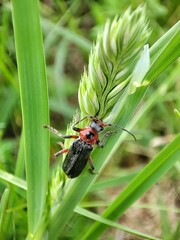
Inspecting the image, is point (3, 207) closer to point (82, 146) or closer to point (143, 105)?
point (82, 146)

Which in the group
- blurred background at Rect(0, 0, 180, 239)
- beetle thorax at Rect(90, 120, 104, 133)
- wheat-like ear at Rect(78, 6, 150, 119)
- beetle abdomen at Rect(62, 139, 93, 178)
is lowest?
blurred background at Rect(0, 0, 180, 239)

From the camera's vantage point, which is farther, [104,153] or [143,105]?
[143,105]

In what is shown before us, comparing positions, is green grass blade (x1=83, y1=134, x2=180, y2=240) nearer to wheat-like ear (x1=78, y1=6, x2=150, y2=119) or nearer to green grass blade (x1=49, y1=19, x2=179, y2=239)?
green grass blade (x1=49, y1=19, x2=179, y2=239)

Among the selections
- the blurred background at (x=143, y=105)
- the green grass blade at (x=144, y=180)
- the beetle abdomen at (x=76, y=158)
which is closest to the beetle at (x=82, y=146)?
the beetle abdomen at (x=76, y=158)

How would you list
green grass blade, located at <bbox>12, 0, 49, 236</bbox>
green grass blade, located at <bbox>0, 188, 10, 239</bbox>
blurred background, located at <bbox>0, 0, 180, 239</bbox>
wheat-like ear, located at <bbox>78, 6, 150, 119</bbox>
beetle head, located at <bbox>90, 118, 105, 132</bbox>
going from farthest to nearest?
blurred background, located at <bbox>0, 0, 180, 239</bbox>
green grass blade, located at <bbox>0, 188, 10, 239</bbox>
beetle head, located at <bbox>90, 118, 105, 132</bbox>
green grass blade, located at <bbox>12, 0, 49, 236</bbox>
wheat-like ear, located at <bbox>78, 6, 150, 119</bbox>

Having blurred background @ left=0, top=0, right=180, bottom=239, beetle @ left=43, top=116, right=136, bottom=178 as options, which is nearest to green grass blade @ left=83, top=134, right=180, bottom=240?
beetle @ left=43, top=116, right=136, bottom=178

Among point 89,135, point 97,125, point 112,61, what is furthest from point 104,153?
point 112,61
